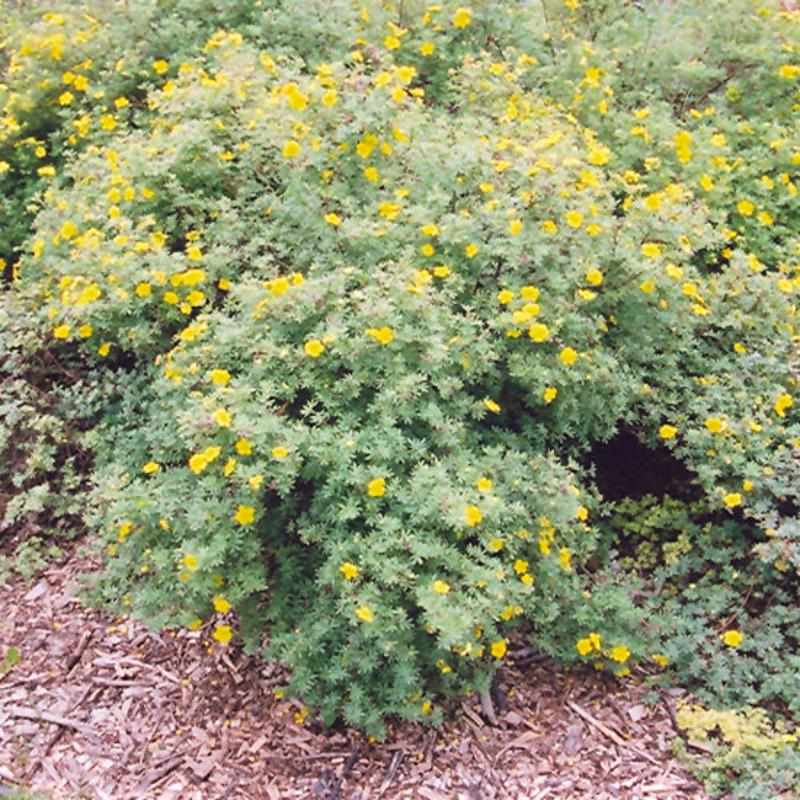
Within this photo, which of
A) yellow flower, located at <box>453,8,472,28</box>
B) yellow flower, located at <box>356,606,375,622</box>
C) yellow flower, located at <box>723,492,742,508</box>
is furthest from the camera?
yellow flower, located at <box>453,8,472,28</box>

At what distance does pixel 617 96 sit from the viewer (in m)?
4.47

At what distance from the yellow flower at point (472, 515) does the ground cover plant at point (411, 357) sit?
35 millimetres

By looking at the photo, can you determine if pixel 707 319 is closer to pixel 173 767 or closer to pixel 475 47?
pixel 475 47

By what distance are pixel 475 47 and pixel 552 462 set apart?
252cm

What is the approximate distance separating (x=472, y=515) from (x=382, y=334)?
616 millimetres

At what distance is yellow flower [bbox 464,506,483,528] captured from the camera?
2.60 metres

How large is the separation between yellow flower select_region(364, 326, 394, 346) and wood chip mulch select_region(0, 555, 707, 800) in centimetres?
121

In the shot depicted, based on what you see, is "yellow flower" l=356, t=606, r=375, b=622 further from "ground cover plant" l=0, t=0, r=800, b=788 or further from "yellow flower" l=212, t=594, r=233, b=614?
"yellow flower" l=212, t=594, r=233, b=614

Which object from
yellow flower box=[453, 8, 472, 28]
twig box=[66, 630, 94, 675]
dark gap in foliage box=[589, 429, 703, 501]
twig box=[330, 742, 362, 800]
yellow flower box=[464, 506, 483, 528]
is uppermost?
yellow flower box=[453, 8, 472, 28]

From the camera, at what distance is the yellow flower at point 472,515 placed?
2600mm

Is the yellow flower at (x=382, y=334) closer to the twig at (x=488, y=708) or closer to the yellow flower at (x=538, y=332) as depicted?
the yellow flower at (x=538, y=332)

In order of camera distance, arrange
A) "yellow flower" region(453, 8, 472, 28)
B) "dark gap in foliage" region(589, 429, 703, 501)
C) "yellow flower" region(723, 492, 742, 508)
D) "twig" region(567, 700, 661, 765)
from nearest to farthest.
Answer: "twig" region(567, 700, 661, 765) → "yellow flower" region(723, 492, 742, 508) → "dark gap in foliage" region(589, 429, 703, 501) → "yellow flower" region(453, 8, 472, 28)

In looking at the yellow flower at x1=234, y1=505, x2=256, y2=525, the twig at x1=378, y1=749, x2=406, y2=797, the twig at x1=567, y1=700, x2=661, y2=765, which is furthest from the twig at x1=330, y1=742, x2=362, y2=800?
the yellow flower at x1=234, y1=505, x2=256, y2=525

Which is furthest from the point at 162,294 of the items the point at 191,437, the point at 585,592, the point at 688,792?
the point at 688,792
